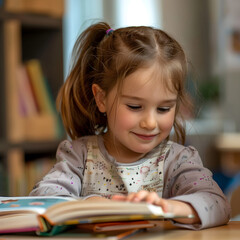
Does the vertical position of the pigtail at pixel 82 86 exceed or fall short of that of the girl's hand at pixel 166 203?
it exceeds it

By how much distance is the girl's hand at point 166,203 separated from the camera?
0.92m

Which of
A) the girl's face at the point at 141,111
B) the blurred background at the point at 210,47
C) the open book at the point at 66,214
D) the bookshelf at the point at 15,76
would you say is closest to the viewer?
the open book at the point at 66,214

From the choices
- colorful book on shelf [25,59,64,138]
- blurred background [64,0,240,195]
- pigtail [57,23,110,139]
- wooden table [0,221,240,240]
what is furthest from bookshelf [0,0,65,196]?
blurred background [64,0,240,195]

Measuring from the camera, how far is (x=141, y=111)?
1.14 metres

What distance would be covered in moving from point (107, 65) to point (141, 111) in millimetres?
149

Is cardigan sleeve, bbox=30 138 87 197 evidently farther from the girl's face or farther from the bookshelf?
the bookshelf

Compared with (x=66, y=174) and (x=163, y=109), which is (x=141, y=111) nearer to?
(x=163, y=109)

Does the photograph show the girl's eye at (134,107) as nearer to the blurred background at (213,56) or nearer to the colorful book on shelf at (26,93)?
the colorful book on shelf at (26,93)

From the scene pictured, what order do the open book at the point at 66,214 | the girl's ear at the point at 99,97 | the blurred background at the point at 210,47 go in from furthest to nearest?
the blurred background at the point at 210,47 → the girl's ear at the point at 99,97 → the open book at the point at 66,214

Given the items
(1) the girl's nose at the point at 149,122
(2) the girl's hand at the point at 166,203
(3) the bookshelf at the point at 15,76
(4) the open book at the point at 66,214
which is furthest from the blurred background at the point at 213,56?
(4) the open book at the point at 66,214

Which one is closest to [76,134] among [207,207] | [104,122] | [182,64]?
[104,122]

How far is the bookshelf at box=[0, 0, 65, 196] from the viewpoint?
99.2 inches

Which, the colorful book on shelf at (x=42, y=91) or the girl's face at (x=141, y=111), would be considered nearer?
the girl's face at (x=141, y=111)

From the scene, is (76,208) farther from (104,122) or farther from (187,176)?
(104,122)
